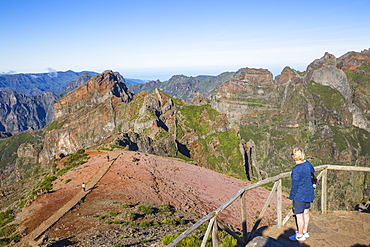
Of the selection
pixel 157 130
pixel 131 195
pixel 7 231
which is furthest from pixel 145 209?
pixel 157 130

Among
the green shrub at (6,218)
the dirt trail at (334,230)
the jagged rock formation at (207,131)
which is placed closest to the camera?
the dirt trail at (334,230)

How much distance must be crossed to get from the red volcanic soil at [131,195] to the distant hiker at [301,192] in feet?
43.5

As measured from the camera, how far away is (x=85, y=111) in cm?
18450

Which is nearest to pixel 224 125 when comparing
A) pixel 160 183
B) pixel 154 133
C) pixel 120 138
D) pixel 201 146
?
pixel 201 146

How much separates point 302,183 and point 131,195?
58.7 feet

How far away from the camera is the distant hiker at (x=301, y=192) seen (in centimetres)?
831

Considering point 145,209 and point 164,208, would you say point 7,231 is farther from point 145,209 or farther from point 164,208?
point 164,208

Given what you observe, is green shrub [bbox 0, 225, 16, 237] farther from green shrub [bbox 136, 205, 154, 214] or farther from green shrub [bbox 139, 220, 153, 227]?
green shrub [bbox 139, 220, 153, 227]

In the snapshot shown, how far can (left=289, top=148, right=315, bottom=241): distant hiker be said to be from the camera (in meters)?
8.31

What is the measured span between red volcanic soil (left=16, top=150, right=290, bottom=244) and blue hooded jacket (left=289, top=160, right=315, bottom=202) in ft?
44.4

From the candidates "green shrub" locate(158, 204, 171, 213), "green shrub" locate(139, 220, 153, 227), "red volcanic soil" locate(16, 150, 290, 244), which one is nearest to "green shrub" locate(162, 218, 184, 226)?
"green shrub" locate(139, 220, 153, 227)

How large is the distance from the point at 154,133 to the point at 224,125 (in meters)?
44.9

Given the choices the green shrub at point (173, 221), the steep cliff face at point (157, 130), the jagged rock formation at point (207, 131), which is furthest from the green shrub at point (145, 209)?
the jagged rock formation at point (207, 131)

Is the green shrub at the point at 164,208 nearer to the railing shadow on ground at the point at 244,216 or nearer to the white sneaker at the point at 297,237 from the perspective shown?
the railing shadow on ground at the point at 244,216
